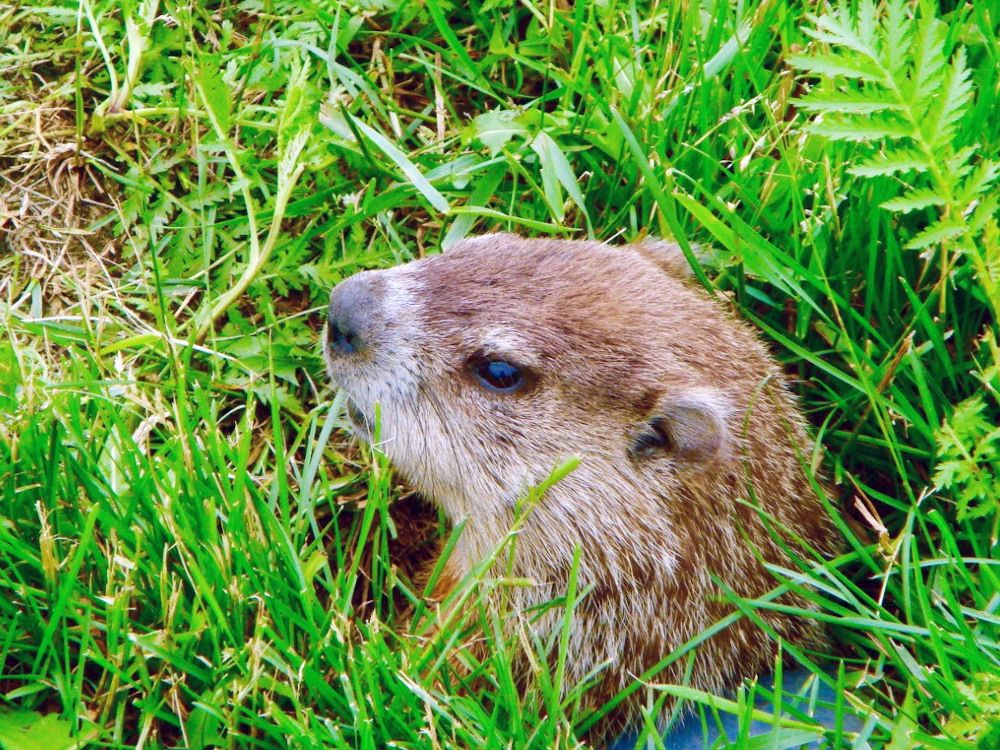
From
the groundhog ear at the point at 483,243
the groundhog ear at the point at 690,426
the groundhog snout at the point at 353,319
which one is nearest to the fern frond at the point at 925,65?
the groundhog ear at the point at 690,426

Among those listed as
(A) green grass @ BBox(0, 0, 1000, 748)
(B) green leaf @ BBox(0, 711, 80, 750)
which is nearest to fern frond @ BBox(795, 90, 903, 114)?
(A) green grass @ BBox(0, 0, 1000, 748)

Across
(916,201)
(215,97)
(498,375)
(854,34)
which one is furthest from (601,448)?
(215,97)

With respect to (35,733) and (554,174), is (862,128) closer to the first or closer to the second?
(554,174)

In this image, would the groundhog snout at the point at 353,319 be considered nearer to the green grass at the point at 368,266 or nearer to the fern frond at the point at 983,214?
the green grass at the point at 368,266

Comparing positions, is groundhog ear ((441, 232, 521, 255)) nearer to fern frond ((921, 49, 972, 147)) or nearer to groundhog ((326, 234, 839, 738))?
groundhog ((326, 234, 839, 738))

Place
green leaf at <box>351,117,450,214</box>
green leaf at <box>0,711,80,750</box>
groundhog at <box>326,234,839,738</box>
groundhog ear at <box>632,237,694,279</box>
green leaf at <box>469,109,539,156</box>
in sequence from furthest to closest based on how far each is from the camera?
green leaf at <box>469,109,539,156</box>, green leaf at <box>351,117,450,214</box>, groundhog ear at <box>632,237,694,279</box>, groundhog at <box>326,234,839,738</box>, green leaf at <box>0,711,80,750</box>

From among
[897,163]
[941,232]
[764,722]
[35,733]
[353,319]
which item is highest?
[897,163]
